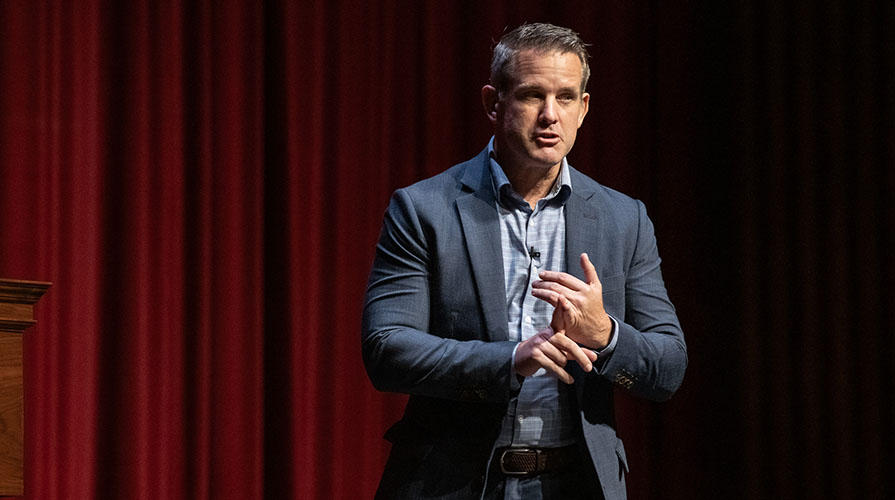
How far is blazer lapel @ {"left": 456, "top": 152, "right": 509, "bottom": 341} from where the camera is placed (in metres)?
2.02

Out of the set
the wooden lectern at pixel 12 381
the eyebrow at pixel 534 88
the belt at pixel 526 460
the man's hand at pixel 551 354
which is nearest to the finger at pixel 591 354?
the man's hand at pixel 551 354

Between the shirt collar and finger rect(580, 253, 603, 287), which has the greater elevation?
the shirt collar

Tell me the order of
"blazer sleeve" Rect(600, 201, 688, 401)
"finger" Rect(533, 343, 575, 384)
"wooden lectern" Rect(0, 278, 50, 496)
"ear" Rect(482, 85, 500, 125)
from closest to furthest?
"finger" Rect(533, 343, 575, 384) < "blazer sleeve" Rect(600, 201, 688, 401) < "wooden lectern" Rect(0, 278, 50, 496) < "ear" Rect(482, 85, 500, 125)

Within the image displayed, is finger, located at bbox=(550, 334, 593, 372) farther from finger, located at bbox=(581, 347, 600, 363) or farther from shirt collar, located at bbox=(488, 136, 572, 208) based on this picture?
shirt collar, located at bbox=(488, 136, 572, 208)

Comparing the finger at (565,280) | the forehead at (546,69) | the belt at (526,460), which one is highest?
the forehead at (546,69)

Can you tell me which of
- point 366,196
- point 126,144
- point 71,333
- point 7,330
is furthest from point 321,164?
point 7,330

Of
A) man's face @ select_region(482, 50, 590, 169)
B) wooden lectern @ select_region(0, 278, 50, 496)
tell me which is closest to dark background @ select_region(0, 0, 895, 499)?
wooden lectern @ select_region(0, 278, 50, 496)

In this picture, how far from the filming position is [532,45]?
215 centimetres

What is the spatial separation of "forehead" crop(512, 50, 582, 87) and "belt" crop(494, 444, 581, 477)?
2.28 ft

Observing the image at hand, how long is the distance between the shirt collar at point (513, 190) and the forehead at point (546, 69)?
6.4 inches

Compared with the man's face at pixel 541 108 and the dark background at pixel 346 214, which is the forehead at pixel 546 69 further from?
the dark background at pixel 346 214

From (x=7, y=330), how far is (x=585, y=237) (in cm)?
113

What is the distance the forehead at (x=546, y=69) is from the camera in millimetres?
2131

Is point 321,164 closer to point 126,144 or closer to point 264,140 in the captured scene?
point 264,140
